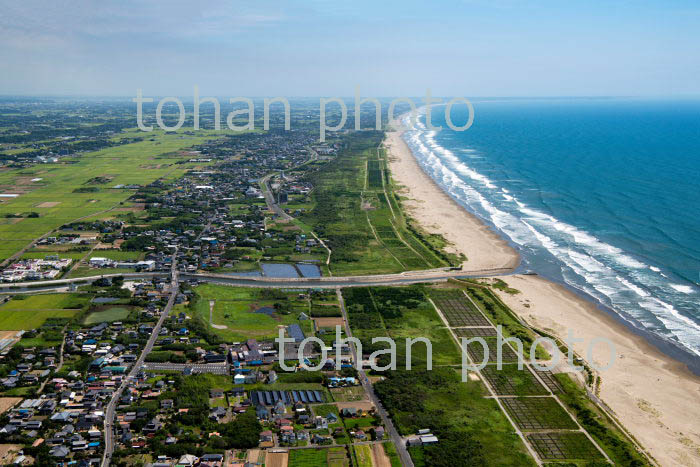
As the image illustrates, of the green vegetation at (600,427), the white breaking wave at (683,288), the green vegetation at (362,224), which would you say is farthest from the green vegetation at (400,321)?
the white breaking wave at (683,288)

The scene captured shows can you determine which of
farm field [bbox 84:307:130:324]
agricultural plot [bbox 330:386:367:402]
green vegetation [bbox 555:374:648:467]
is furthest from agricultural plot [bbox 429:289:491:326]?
farm field [bbox 84:307:130:324]

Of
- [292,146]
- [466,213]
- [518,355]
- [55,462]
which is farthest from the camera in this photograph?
[292,146]

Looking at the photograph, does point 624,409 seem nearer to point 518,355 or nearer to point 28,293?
point 518,355

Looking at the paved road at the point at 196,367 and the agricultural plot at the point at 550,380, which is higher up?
the agricultural plot at the point at 550,380

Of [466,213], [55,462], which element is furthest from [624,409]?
[466,213]

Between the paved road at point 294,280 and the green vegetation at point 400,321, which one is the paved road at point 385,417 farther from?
the paved road at point 294,280

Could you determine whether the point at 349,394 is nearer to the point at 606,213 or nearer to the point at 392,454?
the point at 392,454

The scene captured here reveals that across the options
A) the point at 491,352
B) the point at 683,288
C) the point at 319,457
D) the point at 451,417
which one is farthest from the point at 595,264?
the point at 319,457
